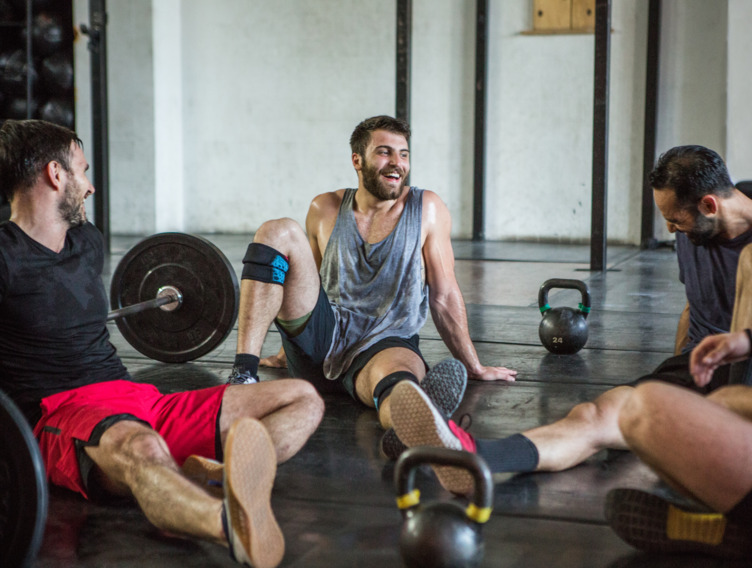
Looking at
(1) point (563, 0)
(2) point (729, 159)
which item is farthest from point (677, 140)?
(1) point (563, 0)

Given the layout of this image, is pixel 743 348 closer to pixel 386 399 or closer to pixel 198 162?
pixel 386 399

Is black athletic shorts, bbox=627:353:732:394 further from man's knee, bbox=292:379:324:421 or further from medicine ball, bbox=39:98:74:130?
medicine ball, bbox=39:98:74:130

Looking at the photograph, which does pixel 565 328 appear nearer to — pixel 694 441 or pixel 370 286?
pixel 370 286

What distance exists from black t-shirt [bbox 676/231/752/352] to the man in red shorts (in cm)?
93

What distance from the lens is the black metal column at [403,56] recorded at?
6906mm

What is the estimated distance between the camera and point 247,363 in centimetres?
243

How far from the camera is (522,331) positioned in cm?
377

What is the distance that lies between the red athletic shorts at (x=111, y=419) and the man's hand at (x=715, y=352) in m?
0.98

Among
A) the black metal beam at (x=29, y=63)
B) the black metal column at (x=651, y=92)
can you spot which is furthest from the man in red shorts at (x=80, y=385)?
the black metal column at (x=651, y=92)

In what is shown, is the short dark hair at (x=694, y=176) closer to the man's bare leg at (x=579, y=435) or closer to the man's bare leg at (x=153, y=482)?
the man's bare leg at (x=579, y=435)

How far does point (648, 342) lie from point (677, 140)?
4405 millimetres

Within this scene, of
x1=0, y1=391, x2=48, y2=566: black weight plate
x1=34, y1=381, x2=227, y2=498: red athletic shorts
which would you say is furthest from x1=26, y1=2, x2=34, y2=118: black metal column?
x1=0, y1=391, x2=48, y2=566: black weight plate

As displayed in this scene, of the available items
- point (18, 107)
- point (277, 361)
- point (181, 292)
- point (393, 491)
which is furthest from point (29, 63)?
point (393, 491)

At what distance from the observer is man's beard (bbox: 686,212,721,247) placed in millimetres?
1979
